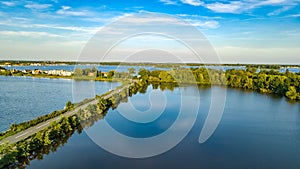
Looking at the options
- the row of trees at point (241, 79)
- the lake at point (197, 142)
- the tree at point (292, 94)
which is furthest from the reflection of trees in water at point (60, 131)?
the row of trees at point (241, 79)

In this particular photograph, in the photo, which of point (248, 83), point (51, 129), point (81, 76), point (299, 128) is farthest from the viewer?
point (81, 76)

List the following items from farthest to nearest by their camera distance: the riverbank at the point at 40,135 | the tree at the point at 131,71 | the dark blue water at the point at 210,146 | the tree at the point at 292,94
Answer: the tree at the point at 131,71, the tree at the point at 292,94, the dark blue water at the point at 210,146, the riverbank at the point at 40,135

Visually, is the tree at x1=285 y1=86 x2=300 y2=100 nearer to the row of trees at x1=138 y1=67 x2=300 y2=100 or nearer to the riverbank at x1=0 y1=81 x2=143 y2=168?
the row of trees at x1=138 y1=67 x2=300 y2=100

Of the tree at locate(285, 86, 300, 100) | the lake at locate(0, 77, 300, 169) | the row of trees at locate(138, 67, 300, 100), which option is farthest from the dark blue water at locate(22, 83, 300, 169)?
the row of trees at locate(138, 67, 300, 100)

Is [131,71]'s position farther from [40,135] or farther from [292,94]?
[40,135]

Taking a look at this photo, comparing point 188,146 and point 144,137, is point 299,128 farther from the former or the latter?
point 144,137

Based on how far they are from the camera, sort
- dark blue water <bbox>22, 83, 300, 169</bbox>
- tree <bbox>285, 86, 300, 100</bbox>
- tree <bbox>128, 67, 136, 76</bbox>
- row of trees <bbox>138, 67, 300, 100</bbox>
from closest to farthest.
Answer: dark blue water <bbox>22, 83, 300, 169</bbox> → tree <bbox>285, 86, 300, 100</bbox> → row of trees <bbox>138, 67, 300, 100</bbox> → tree <bbox>128, 67, 136, 76</bbox>

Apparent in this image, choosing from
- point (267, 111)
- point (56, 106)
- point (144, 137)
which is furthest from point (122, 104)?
point (267, 111)

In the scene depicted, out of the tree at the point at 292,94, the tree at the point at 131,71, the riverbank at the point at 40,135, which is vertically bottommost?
the riverbank at the point at 40,135

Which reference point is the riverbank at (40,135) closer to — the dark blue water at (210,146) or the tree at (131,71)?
the dark blue water at (210,146)
